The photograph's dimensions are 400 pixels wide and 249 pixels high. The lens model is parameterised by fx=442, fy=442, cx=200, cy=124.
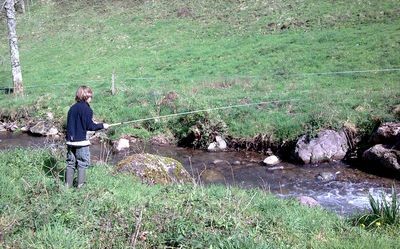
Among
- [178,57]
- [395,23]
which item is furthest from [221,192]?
[395,23]

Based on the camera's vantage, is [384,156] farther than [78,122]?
Yes

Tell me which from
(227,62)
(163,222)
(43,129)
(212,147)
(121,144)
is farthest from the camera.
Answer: (227,62)

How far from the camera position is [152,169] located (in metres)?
10.5

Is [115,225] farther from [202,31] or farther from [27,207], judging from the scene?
[202,31]

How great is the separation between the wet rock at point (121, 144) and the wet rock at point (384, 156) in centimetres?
803

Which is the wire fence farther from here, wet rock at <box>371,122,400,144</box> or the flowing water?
the flowing water

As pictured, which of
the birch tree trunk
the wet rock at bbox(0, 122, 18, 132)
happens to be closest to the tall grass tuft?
the wet rock at bbox(0, 122, 18, 132)

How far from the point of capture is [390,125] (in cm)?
1333

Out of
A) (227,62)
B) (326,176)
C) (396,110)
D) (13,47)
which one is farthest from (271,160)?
(13,47)

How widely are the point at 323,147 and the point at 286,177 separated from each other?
2039 millimetres

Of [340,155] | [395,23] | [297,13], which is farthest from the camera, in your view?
[297,13]

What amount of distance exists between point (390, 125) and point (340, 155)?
1.71 meters

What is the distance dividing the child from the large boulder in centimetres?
727

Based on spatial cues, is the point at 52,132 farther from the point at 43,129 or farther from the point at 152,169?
the point at 152,169
